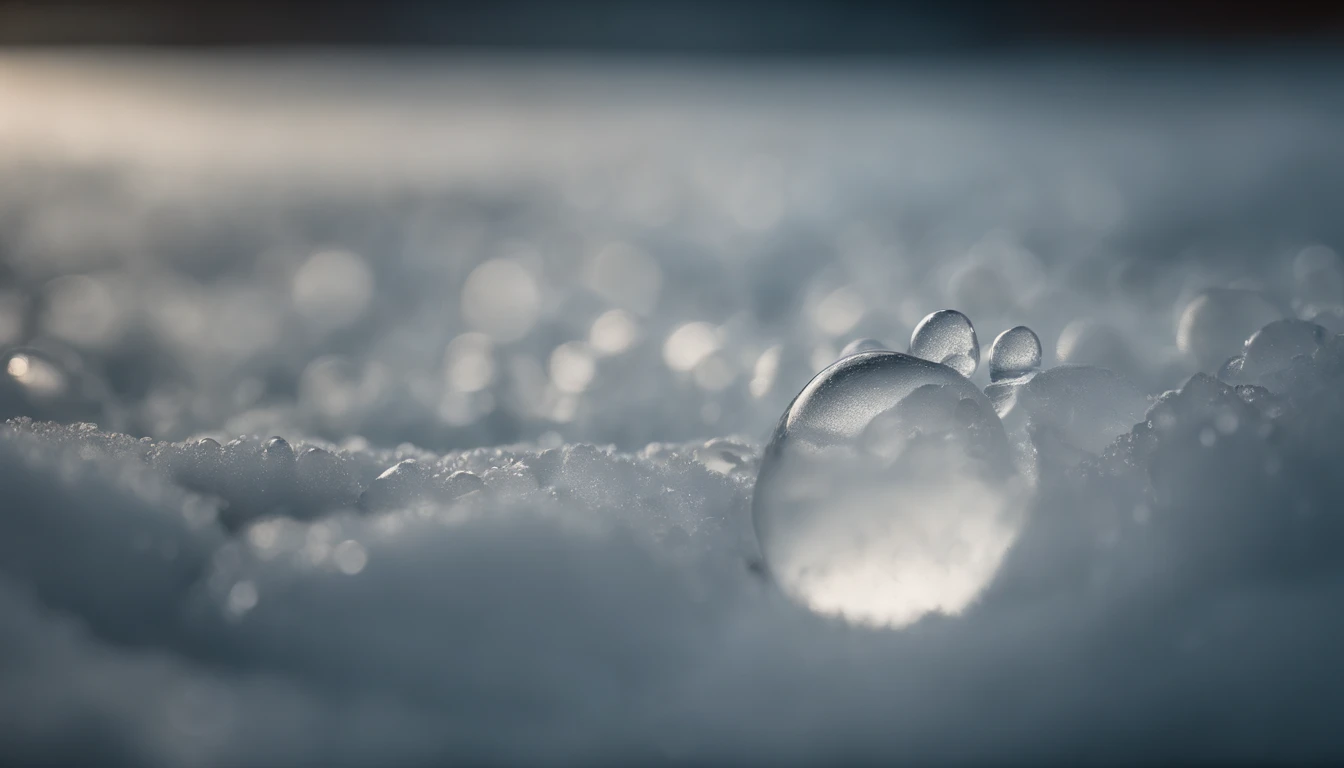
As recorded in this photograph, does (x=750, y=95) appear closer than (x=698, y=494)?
No

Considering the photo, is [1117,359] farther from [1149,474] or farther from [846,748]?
[846,748]

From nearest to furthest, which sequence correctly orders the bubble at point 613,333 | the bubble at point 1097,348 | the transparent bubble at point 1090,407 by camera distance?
1. the transparent bubble at point 1090,407
2. the bubble at point 1097,348
3. the bubble at point 613,333

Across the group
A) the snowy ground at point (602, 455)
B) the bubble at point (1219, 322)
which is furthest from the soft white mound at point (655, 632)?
the bubble at point (1219, 322)

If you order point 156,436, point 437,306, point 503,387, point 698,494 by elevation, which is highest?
point 437,306

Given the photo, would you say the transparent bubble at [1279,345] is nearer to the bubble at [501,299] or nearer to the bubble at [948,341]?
the bubble at [948,341]

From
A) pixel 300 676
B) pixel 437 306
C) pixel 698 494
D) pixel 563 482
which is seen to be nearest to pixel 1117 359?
pixel 698 494

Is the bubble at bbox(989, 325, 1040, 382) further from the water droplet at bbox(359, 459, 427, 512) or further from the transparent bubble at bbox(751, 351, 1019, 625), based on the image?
the water droplet at bbox(359, 459, 427, 512)
